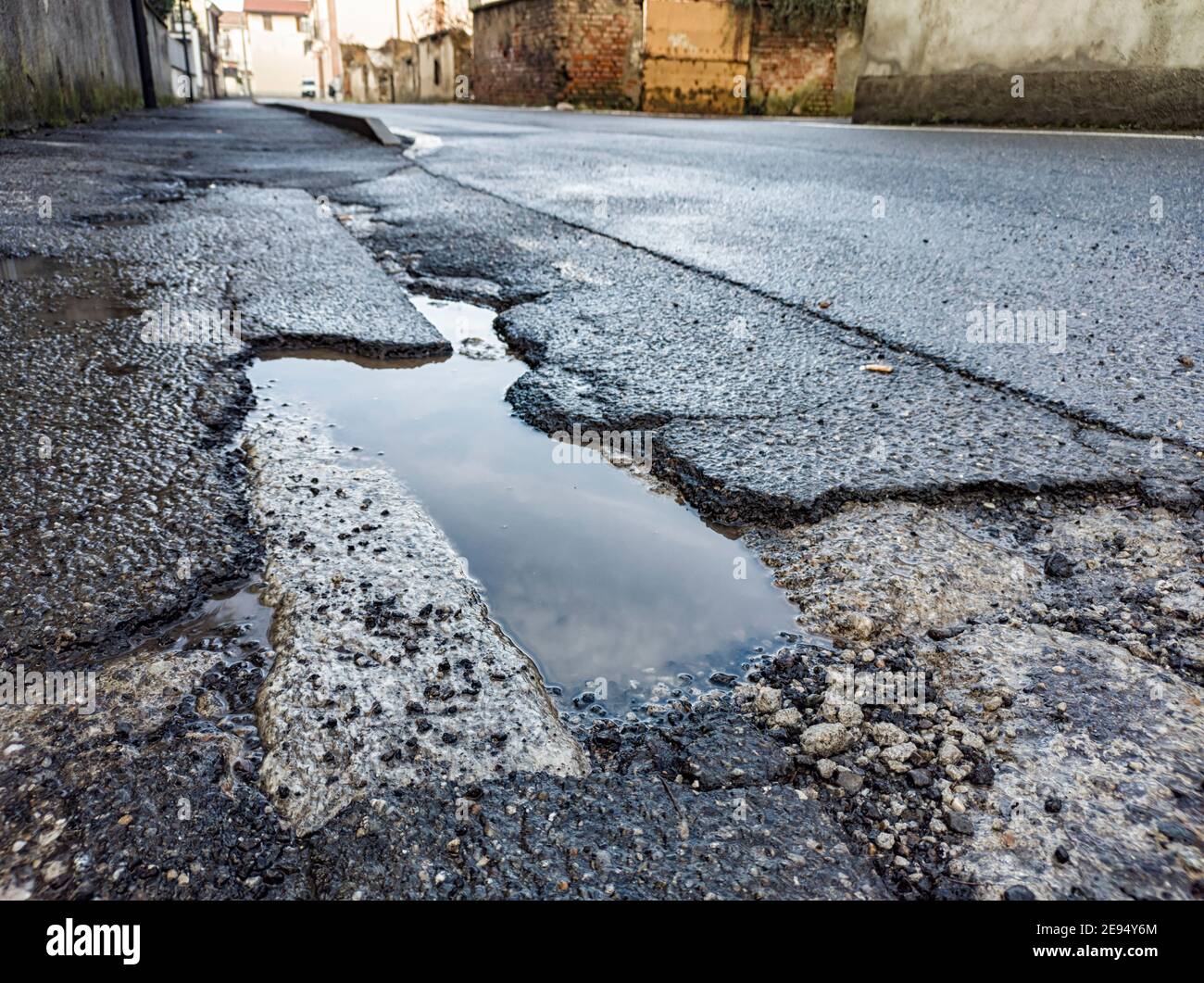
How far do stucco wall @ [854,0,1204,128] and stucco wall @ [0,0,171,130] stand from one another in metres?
8.91

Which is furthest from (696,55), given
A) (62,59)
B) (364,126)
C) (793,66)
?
(62,59)

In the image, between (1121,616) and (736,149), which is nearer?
(1121,616)

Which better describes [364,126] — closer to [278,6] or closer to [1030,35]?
[1030,35]

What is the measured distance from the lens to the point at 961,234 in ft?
12.2

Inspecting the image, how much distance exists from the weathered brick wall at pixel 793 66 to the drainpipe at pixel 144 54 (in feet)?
45.8

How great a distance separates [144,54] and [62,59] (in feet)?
23.1

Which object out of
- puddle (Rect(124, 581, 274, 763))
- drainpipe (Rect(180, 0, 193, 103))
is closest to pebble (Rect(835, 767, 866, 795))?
puddle (Rect(124, 581, 274, 763))

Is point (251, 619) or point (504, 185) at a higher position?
point (504, 185)

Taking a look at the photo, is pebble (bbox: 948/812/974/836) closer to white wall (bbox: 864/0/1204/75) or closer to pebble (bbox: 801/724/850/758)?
pebble (bbox: 801/724/850/758)

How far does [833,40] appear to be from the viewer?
20969mm

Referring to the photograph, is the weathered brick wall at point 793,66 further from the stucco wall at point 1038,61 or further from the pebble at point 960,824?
the pebble at point 960,824
